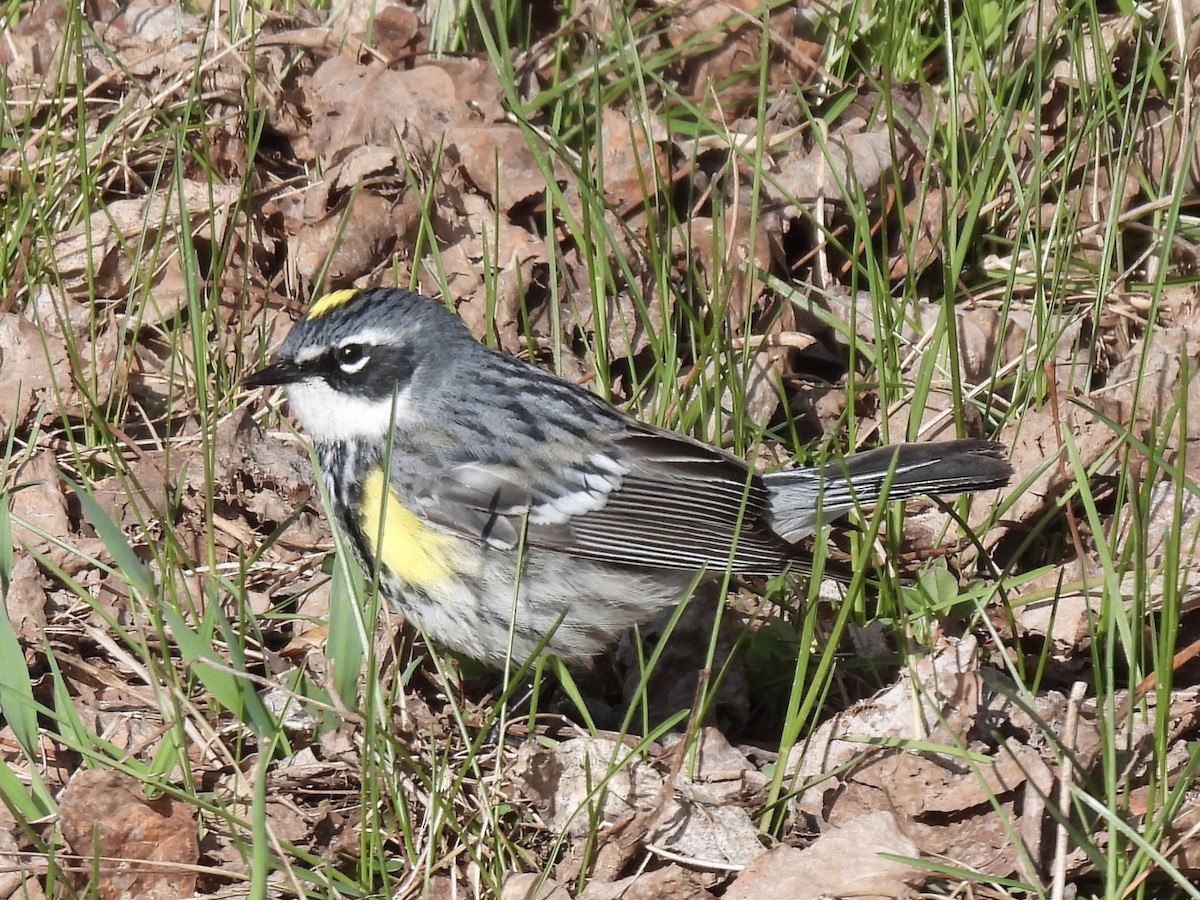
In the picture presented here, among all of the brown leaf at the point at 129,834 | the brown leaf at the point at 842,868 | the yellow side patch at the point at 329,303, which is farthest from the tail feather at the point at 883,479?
the brown leaf at the point at 129,834

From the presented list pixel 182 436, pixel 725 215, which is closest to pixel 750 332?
pixel 725 215

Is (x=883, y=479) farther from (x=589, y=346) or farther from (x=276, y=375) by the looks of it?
(x=276, y=375)

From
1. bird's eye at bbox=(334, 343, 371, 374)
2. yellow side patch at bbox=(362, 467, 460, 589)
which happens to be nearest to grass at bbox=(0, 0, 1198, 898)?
yellow side patch at bbox=(362, 467, 460, 589)

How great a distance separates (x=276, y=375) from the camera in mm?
4285

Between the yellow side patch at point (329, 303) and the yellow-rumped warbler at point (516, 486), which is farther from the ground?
the yellow side patch at point (329, 303)

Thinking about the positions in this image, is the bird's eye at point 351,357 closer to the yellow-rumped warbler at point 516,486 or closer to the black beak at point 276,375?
the yellow-rumped warbler at point 516,486

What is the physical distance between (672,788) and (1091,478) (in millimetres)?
2068

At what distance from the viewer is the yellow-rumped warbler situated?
4195 millimetres

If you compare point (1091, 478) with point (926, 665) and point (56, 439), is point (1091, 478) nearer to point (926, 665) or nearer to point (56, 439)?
point (926, 665)

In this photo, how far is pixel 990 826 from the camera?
11.6 feet

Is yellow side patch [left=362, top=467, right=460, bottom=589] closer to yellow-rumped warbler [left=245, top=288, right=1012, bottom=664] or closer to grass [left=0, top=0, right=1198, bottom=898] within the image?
yellow-rumped warbler [left=245, top=288, right=1012, bottom=664]

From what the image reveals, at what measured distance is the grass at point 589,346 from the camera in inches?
141

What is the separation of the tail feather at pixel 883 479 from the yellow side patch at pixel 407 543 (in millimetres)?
1047

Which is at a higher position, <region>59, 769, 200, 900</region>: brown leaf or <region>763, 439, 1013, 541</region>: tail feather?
<region>763, 439, 1013, 541</region>: tail feather
